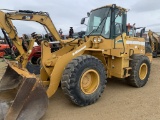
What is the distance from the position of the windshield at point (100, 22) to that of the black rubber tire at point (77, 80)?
114 cm

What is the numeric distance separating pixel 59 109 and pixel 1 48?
12.4 meters

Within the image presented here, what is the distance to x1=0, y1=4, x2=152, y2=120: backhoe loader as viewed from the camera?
12.1 ft

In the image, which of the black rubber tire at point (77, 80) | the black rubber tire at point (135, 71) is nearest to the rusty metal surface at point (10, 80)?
the black rubber tire at point (77, 80)

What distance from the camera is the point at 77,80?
13.8ft

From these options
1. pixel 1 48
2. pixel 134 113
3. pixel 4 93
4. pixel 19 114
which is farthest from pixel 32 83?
pixel 1 48

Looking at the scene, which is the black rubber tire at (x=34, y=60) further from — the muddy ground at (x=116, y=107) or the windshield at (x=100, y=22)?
the windshield at (x=100, y=22)

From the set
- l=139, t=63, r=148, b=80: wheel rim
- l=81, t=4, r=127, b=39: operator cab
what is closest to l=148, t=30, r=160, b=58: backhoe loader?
l=139, t=63, r=148, b=80: wheel rim

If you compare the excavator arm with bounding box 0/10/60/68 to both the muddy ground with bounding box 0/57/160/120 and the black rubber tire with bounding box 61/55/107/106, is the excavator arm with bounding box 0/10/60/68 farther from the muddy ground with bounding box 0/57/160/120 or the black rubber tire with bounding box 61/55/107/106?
the black rubber tire with bounding box 61/55/107/106

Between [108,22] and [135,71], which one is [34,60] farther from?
[135,71]

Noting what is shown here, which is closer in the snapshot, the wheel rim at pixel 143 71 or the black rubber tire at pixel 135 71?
the black rubber tire at pixel 135 71

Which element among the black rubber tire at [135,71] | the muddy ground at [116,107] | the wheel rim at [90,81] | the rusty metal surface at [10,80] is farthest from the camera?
the black rubber tire at [135,71]

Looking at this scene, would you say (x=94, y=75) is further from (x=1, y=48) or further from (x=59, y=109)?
(x=1, y=48)

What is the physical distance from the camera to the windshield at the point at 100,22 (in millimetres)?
5379

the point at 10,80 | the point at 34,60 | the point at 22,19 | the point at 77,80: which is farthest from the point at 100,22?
the point at 34,60
